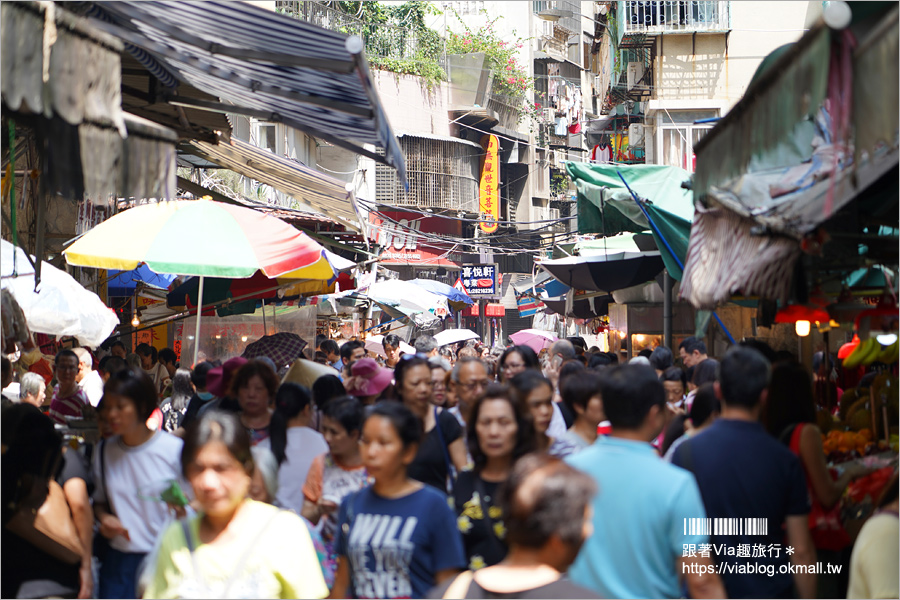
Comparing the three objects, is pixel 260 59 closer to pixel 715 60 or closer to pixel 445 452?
pixel 445 452

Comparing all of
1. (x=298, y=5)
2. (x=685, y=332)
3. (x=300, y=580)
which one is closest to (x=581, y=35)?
(x=298, y=5)

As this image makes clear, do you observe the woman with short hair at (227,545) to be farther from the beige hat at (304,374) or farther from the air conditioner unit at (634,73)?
the air conditioner unit at (634,73)

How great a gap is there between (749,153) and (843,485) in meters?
2.04

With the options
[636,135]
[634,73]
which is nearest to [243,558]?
[634,73]

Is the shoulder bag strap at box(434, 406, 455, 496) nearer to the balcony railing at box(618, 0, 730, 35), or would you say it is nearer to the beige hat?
the beige hat

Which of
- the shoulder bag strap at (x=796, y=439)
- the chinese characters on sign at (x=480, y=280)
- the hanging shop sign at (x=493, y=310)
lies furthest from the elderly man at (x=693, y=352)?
the hanging shop sign at (x=493, y=310)

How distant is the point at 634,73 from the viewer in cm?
2167

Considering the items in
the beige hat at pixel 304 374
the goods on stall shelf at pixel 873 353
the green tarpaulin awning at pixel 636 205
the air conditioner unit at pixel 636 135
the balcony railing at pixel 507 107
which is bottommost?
the beige hat at pixel 304 374

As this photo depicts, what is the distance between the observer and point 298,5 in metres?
25.8

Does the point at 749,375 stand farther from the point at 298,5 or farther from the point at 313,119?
the point at 298,5

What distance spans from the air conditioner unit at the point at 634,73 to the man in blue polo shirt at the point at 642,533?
1859cm

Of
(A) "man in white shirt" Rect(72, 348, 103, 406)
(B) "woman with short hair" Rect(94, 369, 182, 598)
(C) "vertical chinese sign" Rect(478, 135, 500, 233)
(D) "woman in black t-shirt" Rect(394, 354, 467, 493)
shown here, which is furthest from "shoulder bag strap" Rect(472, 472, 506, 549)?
(C) "vertical chinese sign" Rect(478, 135, 500, 233)

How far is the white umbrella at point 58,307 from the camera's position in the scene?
7684mm

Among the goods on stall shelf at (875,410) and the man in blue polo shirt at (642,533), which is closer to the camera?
the man in blue polo shirt at (642,533)
